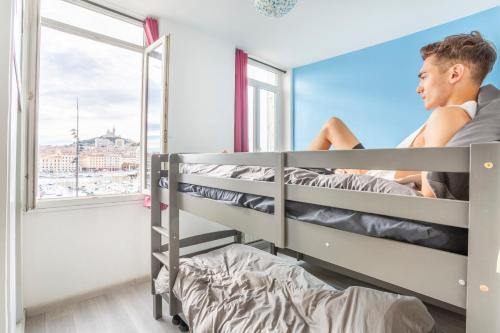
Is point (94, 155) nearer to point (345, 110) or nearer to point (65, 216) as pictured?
point (65, 216)

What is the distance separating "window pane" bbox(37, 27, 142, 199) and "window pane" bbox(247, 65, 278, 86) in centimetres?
160

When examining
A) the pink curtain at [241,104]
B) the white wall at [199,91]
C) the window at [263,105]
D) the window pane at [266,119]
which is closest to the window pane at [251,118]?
the window at [263,105]

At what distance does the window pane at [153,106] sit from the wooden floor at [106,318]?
1038mm

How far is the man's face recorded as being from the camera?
3.83 ft

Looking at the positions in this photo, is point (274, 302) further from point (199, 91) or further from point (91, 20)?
point (91, 20)

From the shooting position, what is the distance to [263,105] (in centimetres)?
393

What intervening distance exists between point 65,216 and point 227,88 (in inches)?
84.8

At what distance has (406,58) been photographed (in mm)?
2865

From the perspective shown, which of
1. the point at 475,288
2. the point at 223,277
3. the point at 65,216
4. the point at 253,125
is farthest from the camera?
the point at 253,125

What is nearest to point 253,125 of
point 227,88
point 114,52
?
point 227,88

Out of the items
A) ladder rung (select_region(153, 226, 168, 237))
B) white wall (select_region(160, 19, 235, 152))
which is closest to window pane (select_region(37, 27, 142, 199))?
white wall (select_region(160, 19, 235, 152))

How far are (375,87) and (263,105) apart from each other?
1.54 metres

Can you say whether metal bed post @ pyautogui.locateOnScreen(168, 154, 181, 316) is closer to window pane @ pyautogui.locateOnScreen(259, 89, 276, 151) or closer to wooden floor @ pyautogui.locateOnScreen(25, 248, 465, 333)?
wooden floor @ pyautogui.locateOnScreen(25, 248, 465, 333)

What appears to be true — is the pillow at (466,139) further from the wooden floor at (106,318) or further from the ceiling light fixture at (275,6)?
the wooden floor at (106,318)
